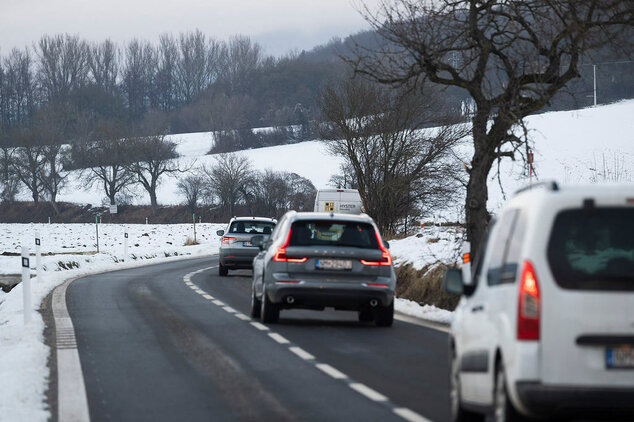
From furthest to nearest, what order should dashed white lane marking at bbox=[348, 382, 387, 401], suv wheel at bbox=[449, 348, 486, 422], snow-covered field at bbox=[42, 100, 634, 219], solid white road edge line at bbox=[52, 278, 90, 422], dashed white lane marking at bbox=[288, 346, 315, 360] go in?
snow-covered field at bbox=[42, 100, 634, 219] < dashed white lane marking at bbox=[288, 346, 315, 360] < dashed white lane marking at bbox=[348, 382, 387, 401] < solid white road edge line at bbox=[52, 278, 90, 422] < suv wheel at bbox=[449, 348, 486, 422]

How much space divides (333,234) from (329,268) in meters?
0.57

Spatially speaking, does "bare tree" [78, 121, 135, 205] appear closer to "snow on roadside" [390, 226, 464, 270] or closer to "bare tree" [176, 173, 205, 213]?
"bare tree" [176, 173, 205, 213]

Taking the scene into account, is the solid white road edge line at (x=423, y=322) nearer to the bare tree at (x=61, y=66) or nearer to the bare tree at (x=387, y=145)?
the bare tree at (x=387, y=145)

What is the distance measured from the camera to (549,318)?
6.21 m

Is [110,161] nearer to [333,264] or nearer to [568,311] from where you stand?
[333,264]

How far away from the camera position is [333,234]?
16734 mm

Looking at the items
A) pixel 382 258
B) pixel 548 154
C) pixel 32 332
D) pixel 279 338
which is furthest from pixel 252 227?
pixel 548 154

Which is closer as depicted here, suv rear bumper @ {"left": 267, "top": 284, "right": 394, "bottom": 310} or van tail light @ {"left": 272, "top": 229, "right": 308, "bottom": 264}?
suv rear bumper @ {"left": 267, "top": 284, "right": 394, "bottom": 310}

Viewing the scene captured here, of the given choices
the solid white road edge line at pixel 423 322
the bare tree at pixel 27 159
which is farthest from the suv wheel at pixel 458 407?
the bare tree at pixel 27 159

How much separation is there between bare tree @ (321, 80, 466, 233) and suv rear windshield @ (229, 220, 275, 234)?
5911mm

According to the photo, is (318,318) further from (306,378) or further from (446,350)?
(306,378)

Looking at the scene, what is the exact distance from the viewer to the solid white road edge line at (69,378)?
909 cm

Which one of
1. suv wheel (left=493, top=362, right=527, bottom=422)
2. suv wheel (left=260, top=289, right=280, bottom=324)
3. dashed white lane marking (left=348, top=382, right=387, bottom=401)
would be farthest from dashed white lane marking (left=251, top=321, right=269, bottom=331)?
suv wheel (left=493, top=362, right=527, bottom=422)

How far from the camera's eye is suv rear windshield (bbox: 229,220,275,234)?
1299 inches
